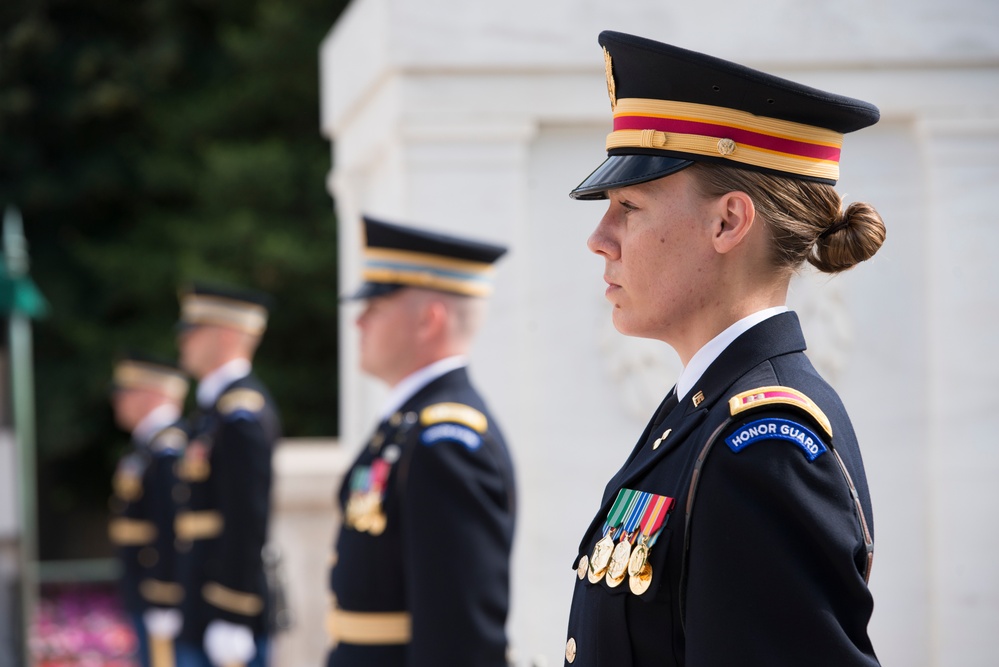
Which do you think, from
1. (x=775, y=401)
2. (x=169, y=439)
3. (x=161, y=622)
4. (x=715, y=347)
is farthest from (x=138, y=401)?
(x=775, y=401)

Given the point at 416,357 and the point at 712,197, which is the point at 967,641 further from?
the point at 712,197

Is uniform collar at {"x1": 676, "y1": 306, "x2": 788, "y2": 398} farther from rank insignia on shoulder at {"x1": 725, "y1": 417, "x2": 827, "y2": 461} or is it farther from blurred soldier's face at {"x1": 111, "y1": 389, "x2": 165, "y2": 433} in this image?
blurred soldier's face at {"x1": 111, "y1": 389, "x2": 165, "y2": 433}

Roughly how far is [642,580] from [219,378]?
510 cm

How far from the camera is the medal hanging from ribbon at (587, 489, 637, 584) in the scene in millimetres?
1818

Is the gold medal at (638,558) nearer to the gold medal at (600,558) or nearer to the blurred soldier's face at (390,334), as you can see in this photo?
the gold medal at (600,558)

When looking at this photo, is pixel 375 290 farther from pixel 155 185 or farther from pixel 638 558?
pixel 155 185

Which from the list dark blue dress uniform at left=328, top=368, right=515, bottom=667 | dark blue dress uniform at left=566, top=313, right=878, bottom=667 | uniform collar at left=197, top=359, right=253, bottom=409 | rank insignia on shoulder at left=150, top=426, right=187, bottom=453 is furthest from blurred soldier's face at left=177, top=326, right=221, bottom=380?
dark blue dress uniform at left=566, top=313, right=878, bottom=667

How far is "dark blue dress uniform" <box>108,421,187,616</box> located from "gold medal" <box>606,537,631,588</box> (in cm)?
586

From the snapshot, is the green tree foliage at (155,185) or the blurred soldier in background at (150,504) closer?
the blurred soldier in background at (150,504)

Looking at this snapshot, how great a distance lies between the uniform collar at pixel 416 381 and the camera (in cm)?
367

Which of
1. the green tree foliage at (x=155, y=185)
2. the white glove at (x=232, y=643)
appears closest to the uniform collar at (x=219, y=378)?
the white glove at (x=232, y=643)

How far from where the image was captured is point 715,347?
1873 millimetres

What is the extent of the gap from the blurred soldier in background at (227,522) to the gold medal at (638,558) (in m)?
4.16

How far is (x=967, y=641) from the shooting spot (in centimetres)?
420
